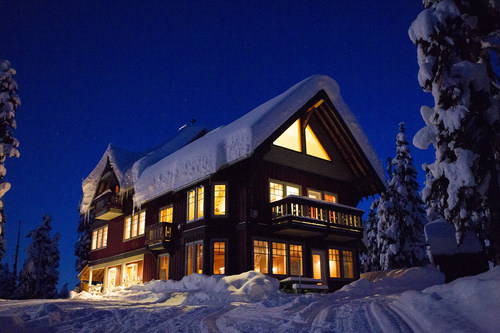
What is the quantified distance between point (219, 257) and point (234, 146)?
5424 millimetres

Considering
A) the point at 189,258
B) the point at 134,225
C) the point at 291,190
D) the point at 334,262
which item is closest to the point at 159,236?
the point at 189,258

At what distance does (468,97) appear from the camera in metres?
10.5

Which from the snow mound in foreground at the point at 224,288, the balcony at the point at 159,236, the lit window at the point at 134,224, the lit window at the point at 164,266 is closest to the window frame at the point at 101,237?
the lit window at the point at 134,224

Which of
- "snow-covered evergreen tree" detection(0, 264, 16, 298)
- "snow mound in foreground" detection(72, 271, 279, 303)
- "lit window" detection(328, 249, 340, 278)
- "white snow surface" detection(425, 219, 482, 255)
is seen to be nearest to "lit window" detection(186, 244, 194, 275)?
"snow mound in foreground" detection(72, 271, 279, 303)

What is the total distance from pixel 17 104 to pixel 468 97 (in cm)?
2465

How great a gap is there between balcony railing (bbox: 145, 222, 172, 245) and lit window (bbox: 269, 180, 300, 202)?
5829 mm

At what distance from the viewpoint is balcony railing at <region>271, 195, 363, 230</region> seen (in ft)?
62.1

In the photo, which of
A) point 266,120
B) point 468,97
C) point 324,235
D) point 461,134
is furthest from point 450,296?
point 324,235

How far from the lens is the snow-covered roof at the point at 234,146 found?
18.2 metres

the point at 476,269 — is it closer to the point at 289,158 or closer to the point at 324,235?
the point at 324,235

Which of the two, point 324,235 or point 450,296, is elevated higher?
point 324,235

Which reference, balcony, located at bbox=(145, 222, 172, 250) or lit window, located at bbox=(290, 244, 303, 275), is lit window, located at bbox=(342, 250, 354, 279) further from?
balcony, located at bbox=(145, 222, 172, 250)

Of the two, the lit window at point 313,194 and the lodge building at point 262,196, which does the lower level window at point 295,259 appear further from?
the lit window at point 313,194

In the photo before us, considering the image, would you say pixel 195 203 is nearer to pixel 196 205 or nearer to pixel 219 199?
pixel 196 205
